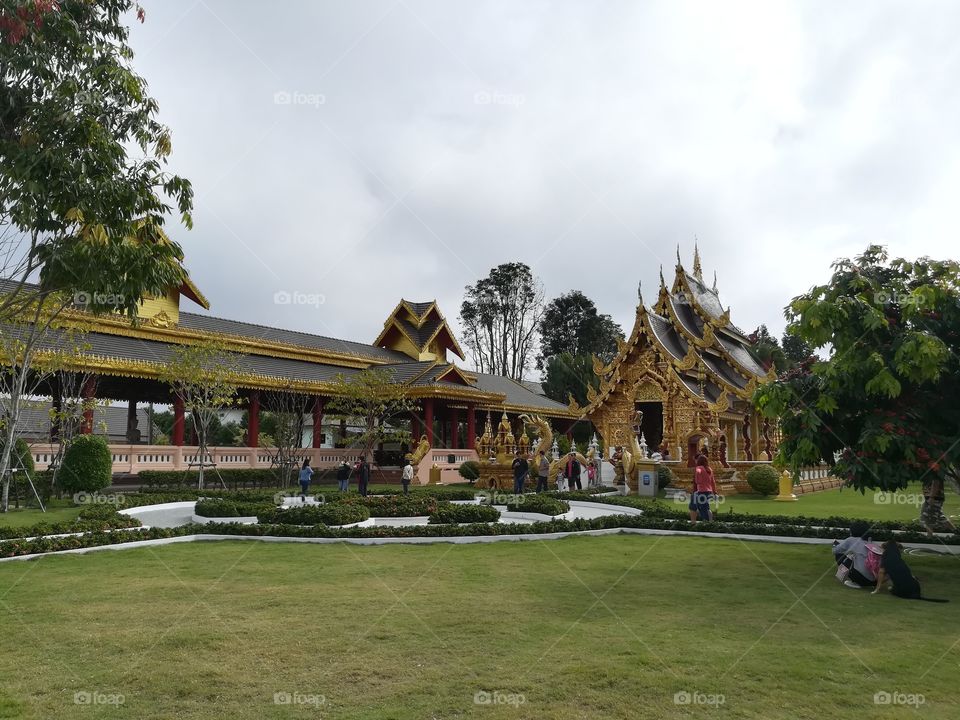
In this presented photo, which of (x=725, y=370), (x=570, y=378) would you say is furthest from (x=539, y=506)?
(x=570, y=378)

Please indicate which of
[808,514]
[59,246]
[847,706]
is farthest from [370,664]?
[808,514]

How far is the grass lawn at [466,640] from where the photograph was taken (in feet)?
16.5

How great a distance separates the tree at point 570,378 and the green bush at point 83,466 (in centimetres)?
3683

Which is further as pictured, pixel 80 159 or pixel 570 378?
pixel 570 378

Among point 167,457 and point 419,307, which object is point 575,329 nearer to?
point 419,307

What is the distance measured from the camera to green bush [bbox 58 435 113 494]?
1806 cm

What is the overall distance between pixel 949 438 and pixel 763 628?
16.1 feet

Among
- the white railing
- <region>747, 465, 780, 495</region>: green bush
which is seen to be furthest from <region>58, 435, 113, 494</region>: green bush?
<region>747, 465, 780, 495</region>: green bush

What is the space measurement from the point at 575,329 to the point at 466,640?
196 feet

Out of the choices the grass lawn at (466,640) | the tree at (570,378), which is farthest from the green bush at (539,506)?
the tree at (570,378)

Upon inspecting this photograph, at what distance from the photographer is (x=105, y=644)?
629 centimetres

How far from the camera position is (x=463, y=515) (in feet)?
Result: 49.2

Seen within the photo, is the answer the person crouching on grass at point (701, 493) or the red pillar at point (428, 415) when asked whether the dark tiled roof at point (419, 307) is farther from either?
the person crouching on grass at point (701, 493)

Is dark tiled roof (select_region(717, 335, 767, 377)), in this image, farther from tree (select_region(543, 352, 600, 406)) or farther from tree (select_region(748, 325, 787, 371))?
tree (select_region(543, 352, 600, 406))
